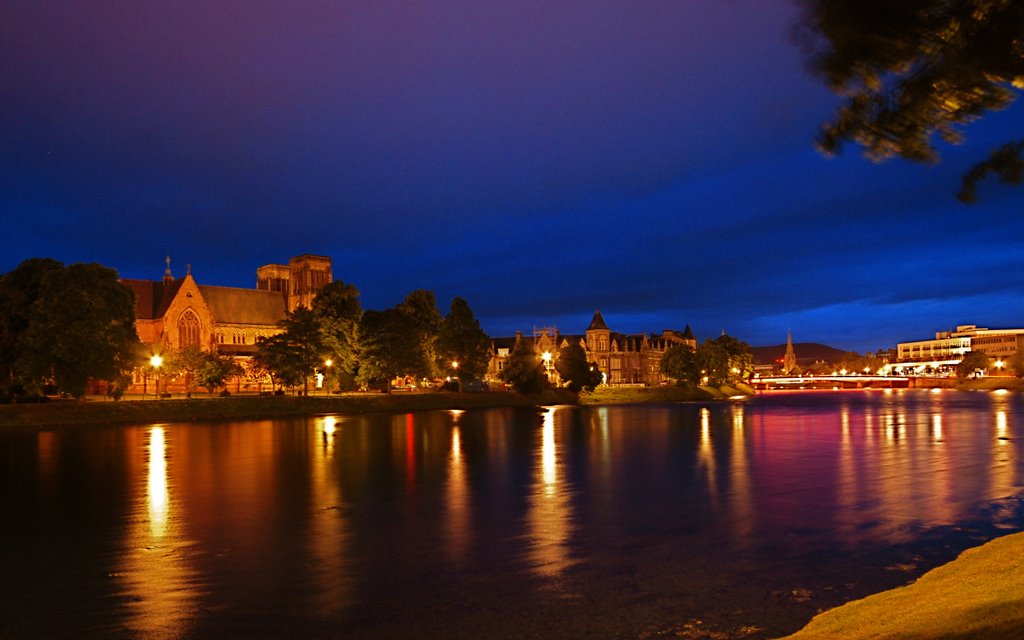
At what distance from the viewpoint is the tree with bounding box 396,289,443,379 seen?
102 metres

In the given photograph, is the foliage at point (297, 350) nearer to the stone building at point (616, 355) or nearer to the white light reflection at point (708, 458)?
the white light reflection at point (708, 458)

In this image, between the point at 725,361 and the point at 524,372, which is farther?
the point at 725,361

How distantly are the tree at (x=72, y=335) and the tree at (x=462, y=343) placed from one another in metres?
44.5

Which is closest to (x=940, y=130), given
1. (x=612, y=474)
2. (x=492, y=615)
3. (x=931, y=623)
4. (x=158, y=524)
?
(x=931, y=623)

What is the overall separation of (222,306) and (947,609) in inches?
5511

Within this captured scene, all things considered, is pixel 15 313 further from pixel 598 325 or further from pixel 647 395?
pixel 598 325

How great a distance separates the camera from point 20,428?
59.2 meters

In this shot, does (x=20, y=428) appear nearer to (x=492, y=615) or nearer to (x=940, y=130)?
(x=492, y=615)

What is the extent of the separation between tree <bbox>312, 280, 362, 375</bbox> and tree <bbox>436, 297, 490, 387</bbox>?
563 inches

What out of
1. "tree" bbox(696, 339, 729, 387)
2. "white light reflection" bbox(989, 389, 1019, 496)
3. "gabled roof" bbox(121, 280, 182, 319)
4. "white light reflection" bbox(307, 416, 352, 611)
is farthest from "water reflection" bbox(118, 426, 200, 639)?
"tree" bbox(696, 339, 729, 387)

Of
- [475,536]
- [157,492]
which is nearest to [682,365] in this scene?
[157,492]

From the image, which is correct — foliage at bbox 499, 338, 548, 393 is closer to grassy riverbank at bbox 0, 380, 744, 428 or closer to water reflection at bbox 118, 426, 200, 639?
grassy riverbank at bbox 0, 380, 744, 428

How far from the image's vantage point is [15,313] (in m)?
68.4

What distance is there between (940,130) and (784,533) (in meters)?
13.1
